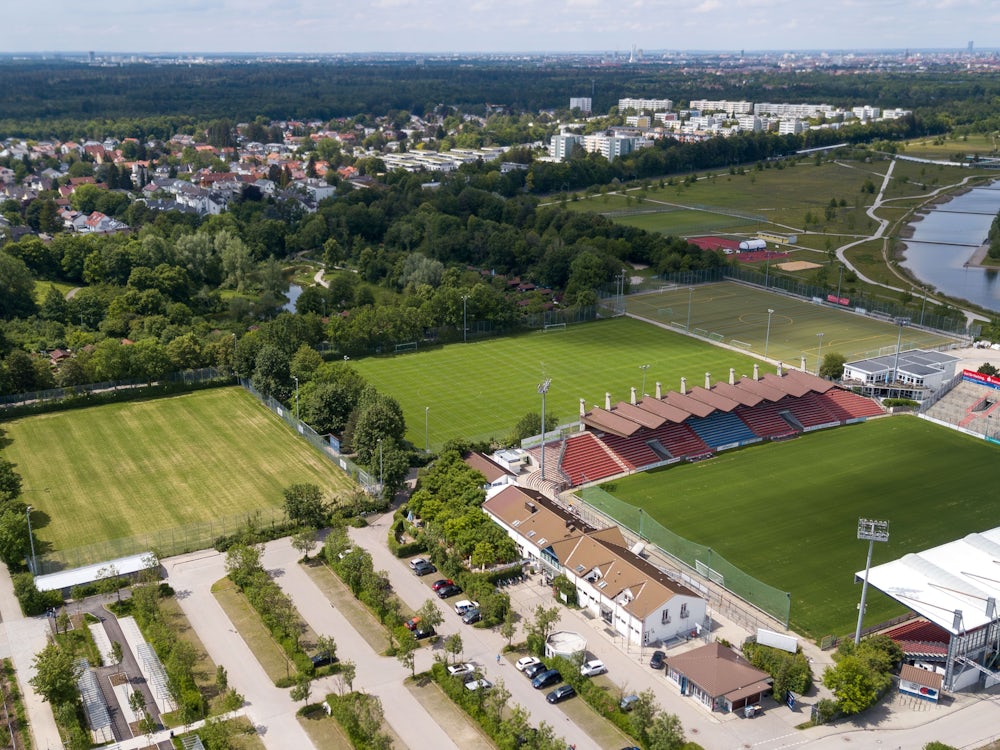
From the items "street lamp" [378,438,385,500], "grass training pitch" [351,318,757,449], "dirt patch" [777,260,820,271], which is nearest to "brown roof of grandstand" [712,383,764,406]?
"grass training pitch" [351,318,757,449]

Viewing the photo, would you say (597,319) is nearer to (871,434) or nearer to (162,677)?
(871,434)

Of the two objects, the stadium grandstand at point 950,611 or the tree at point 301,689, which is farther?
the stadium grandstand at point 950,611

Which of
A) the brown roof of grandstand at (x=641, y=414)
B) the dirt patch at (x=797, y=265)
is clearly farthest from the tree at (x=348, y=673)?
the dirt patch at (x=797, y=265)

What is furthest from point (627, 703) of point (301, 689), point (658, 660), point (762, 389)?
point (762, 389)

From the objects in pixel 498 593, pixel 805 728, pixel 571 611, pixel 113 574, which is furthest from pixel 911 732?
pixel 113 574

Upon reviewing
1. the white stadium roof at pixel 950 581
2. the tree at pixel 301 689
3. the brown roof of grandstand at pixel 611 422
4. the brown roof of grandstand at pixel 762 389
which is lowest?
the tree at pixel 301 689

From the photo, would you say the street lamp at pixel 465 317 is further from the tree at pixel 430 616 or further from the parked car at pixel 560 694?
the parked car at pixel 560 694

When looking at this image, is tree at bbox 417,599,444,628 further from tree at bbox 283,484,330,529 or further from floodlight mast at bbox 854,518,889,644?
floodlight mast at bbox 854,518,889,644
